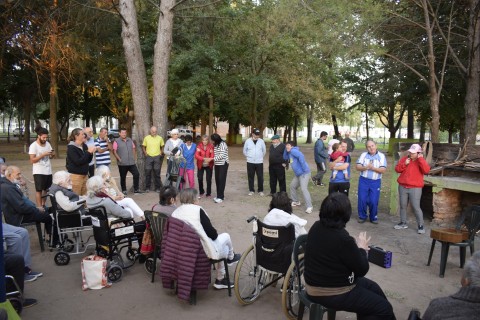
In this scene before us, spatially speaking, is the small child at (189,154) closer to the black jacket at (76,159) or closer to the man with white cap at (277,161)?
the man with white cap at (277,161)

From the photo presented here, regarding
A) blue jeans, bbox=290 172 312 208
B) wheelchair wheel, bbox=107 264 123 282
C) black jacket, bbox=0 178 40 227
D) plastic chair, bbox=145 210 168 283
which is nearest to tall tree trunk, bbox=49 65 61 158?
blue jeans, bbox=290 172 312 208

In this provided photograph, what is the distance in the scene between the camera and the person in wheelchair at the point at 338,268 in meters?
3.07

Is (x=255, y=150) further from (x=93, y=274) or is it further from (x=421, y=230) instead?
(x=93, y=274)

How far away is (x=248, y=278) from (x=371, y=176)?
12.9 feet

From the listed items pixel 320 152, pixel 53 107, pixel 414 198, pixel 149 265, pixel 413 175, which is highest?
pixel 53 107

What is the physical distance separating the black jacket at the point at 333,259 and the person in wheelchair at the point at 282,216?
0.99m

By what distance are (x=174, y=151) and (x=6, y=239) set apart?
18.2 ft

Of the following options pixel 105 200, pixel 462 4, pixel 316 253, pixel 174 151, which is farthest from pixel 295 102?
pixel 316 253

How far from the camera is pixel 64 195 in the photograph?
5637mm

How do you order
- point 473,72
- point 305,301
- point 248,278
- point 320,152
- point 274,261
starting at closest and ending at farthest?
1. point 305,301
2. point 274,261
3. point 248,278
4. point 320,152
5. point 473,72

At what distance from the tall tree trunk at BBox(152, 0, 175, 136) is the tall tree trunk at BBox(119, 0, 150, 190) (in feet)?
1.07

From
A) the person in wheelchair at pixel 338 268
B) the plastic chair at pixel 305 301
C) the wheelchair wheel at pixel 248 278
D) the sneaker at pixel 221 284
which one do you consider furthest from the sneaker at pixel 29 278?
the person in wheelchair at pixel 338 268

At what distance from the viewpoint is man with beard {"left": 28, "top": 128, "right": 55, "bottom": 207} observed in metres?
7.54

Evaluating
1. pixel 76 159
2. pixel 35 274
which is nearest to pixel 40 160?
pixel 76 159
